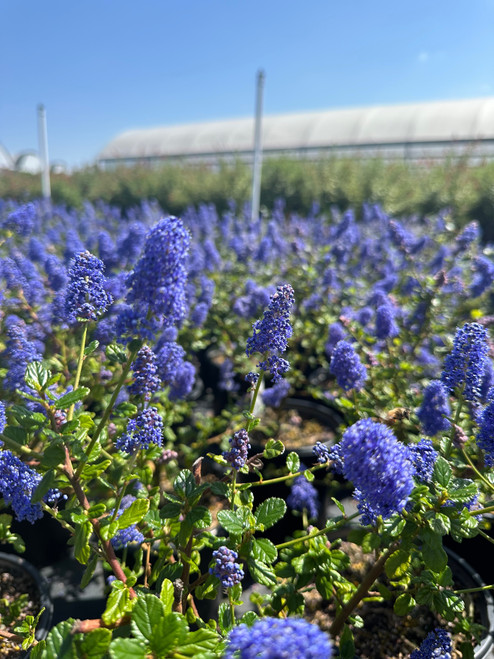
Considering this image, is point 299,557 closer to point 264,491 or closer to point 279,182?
point 264,491

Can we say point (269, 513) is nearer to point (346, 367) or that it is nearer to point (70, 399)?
point (70, 399)

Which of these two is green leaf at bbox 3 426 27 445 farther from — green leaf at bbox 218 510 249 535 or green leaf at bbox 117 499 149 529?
green leaf at bbox 218 510 249 535

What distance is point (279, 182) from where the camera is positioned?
1313cm

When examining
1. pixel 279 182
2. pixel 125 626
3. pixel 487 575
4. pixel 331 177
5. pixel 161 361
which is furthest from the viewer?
pixel 279 182

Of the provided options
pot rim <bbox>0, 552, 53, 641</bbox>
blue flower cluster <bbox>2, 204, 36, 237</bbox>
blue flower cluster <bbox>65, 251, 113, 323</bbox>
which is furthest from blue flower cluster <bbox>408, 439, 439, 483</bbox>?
blue flower cluster <bbox>2, 204, 36, 237</bbox>

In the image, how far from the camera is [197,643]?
956mm

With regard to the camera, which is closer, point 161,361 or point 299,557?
point 299,557

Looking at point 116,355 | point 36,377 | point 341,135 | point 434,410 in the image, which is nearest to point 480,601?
point 434,410

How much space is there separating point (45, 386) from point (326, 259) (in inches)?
135

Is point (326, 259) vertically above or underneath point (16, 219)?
underneath

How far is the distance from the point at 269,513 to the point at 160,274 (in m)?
0.70

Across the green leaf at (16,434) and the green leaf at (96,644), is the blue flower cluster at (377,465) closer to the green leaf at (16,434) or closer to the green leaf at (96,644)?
the green leaf at (96,644)

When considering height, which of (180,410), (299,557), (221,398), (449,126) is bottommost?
(221,398)

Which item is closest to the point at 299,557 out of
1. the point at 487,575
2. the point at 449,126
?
the point at 487,575
